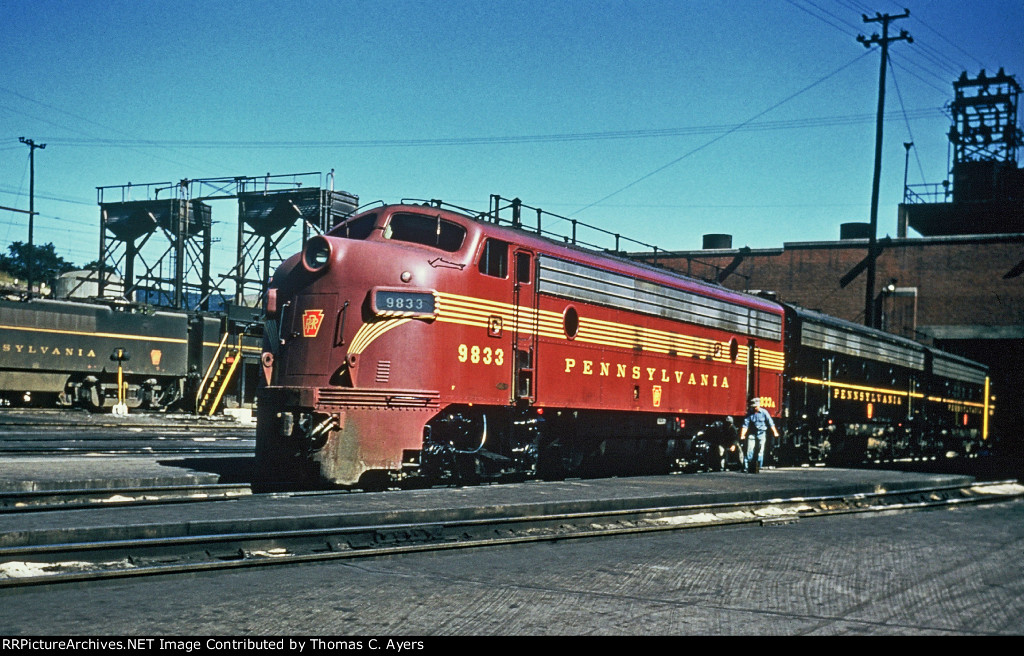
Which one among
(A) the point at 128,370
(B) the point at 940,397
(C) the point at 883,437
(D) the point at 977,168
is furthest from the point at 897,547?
(D) the point at 977,168

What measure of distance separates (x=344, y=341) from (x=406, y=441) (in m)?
1.61

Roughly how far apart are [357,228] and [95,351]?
23471 mm

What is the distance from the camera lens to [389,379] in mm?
13531

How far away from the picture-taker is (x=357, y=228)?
49.1 ft

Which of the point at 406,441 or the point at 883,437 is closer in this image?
the point at 406,441

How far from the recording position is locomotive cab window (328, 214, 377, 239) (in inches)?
576

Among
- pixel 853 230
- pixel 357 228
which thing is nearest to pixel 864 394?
pixel 357 228

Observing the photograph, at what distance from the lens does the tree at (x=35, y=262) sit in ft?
329

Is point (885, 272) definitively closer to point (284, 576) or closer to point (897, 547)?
point (897, 547)

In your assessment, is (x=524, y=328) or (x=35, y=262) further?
(x=35, y=262)

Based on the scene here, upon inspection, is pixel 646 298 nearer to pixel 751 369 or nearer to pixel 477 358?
pixel 477 358

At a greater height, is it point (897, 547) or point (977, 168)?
point (977, 168)

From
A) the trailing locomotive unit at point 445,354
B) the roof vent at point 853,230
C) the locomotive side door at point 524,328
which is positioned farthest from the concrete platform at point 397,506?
the roof vent at point 853,230

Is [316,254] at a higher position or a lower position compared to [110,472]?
higher
